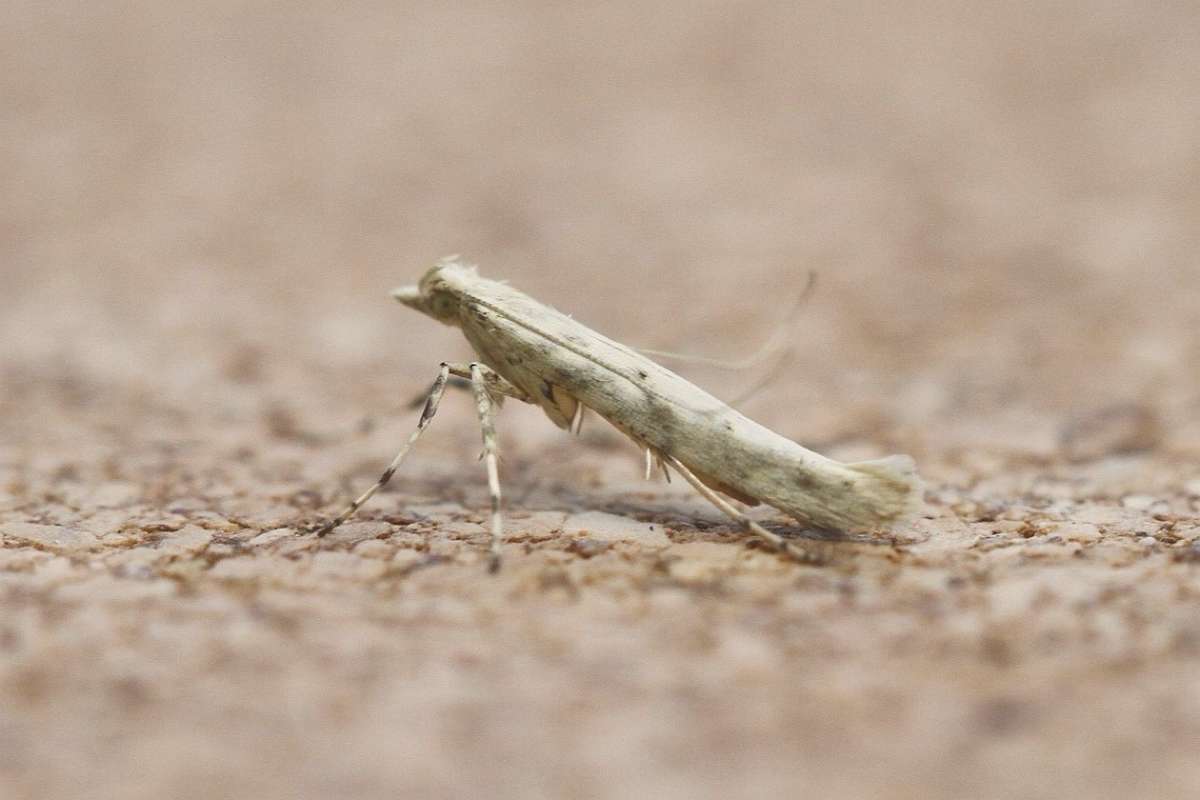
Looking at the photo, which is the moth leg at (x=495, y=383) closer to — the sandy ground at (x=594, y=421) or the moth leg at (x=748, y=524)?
the sandy ground at (x=594, y=421)

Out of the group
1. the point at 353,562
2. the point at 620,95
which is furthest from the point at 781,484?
the point at 620,95

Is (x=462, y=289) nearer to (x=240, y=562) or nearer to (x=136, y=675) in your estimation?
(x=240, y=562)

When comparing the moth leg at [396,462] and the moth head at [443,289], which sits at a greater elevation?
the moth head at [443,289]

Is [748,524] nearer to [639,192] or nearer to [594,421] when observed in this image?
[594,421]

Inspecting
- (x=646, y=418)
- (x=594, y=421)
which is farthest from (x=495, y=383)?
(x=594, y=421)

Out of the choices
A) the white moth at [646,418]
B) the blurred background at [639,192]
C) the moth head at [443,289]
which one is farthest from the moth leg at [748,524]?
the blurred background at [639,192]

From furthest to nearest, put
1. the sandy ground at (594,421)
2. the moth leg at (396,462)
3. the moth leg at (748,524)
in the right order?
the moth leg at (396,462), the moth leg at (748,524), the sandy ground at (594,421)
